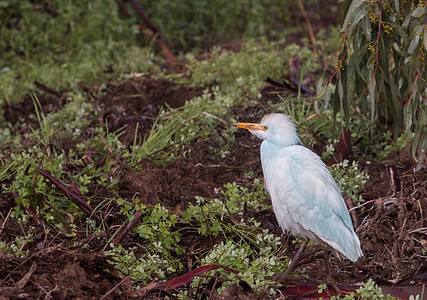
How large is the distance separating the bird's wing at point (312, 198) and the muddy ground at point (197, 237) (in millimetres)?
281

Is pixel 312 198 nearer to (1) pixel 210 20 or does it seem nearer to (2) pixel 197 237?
(2) pixel 197 237

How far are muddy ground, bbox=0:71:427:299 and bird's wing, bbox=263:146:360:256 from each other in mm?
281

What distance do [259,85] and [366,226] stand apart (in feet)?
7.71

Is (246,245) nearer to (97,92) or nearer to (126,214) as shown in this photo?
(126,214)

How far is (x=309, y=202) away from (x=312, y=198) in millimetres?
31

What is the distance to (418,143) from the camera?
413 centimetres

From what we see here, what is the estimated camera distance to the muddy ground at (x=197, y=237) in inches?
117

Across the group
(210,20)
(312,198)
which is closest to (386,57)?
(312,198)

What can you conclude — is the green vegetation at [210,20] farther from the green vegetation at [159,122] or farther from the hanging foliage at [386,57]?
the hanging foliage at [386,57]

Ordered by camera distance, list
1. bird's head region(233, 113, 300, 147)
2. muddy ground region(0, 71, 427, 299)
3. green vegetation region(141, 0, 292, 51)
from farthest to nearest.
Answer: green vegetation region(141, 0, 292, 51) → bird's head region(233, 113, 300, 147) → muddy ground region(0, 71, 427, 299)

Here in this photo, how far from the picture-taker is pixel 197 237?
387 centimetres

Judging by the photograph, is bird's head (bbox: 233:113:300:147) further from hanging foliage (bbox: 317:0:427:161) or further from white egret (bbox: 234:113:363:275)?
hanging foliage (bbox: 317:0:427:161)

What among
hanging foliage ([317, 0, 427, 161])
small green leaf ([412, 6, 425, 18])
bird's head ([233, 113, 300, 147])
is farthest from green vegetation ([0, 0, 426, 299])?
bird's head ([233, 113, 300, 147])

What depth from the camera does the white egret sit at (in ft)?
11.4
